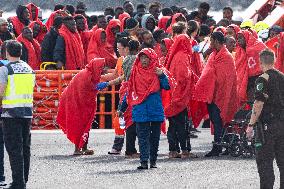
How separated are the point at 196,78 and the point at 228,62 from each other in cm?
73

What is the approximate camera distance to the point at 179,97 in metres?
21.8

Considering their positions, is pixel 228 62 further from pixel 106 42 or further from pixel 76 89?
pixel 106 42

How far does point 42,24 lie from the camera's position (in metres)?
30.0

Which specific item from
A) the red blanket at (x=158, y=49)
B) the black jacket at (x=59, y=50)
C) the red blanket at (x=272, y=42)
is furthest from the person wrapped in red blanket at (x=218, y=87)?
the black jacket at (x=59, y=50)

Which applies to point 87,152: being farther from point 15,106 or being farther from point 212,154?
point 15,106

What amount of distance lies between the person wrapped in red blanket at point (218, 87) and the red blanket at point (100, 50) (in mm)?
6647

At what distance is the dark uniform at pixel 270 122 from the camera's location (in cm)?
1620

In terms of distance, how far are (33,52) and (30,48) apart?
0.12 m

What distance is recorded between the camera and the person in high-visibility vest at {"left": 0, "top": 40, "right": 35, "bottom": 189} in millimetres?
16984

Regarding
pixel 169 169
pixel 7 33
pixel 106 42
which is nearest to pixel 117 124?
pixel 169 169

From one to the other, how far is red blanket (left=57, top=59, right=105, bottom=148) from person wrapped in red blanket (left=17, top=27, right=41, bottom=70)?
18.6 feet

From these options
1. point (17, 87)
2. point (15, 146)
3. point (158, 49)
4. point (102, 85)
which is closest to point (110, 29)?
point (158, 49)

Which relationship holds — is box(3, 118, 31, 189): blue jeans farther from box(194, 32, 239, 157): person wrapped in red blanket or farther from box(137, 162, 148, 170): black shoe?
box(194, 32, 239, 157): person wrapped in red blanket

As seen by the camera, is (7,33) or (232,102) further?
(7,33)
